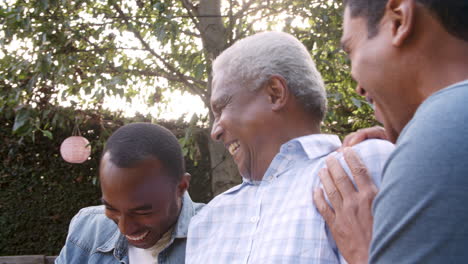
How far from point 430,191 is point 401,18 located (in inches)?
16.6

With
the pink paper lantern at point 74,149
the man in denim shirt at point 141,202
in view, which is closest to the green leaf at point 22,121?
the pink paper lantern at point 74,149

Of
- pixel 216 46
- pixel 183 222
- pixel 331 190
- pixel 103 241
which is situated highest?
pixel 216 46

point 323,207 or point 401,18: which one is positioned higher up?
point 401,18

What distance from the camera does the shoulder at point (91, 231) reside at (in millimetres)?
2617

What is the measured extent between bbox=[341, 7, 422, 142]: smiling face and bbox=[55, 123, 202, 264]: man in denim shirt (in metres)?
1.36

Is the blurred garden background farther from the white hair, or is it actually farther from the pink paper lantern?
the white hair

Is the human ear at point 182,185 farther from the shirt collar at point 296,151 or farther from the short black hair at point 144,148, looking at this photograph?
the shirt collar at point 296,151

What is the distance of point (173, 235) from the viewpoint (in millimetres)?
2338

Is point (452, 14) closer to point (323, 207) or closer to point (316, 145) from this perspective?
point (323, 207)

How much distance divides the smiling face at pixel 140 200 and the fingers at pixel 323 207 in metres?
Answer: 0.94

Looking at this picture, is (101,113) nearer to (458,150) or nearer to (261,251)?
(261,251)

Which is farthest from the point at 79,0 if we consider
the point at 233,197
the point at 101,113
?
the point at 233,197

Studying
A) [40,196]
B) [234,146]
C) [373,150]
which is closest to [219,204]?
[234,146]

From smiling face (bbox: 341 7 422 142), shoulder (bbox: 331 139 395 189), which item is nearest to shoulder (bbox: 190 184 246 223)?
shoulder (bbox: 331 139 395 189)
